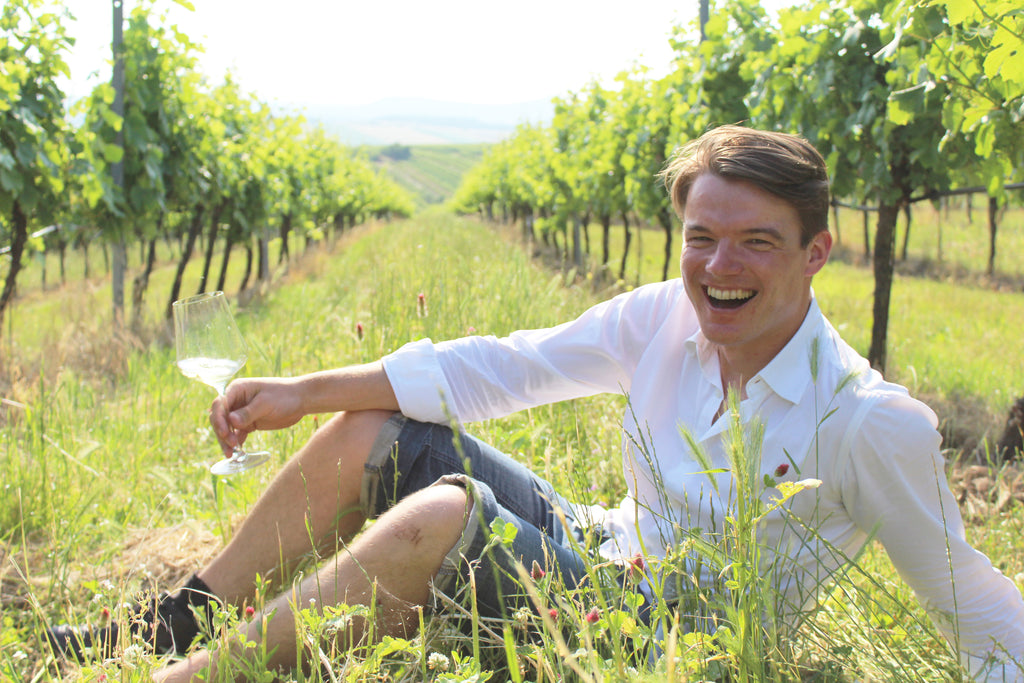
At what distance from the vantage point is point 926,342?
279 inches

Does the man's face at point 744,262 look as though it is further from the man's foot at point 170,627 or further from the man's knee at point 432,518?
the man's foot at point 170,627

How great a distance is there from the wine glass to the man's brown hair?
4.27ft

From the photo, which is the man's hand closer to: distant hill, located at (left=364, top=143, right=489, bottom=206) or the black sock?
the black sock

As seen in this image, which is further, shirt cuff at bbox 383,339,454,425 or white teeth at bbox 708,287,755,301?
shirt cuff at bbox 383,339,454,425

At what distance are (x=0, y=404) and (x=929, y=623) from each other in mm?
4383

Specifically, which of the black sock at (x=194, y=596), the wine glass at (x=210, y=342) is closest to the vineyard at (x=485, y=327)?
the black sock at (x=194, y=596)

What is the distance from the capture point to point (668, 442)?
184 cm

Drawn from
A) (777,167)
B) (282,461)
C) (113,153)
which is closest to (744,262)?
(777,167)

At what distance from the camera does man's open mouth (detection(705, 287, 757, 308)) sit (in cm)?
173

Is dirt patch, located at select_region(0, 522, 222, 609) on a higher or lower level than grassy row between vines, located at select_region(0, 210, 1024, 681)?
lower

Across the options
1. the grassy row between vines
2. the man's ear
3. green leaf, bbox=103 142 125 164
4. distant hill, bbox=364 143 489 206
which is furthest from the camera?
distant hill, bbox=364 143 489 206

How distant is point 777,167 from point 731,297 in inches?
11.8

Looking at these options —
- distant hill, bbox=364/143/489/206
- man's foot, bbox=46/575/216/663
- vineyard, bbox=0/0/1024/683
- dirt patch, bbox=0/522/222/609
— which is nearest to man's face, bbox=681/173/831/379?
vineyard, bbox=0/0/1024/683

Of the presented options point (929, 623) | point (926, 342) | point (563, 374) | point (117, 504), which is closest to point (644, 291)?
point (563, 374)
